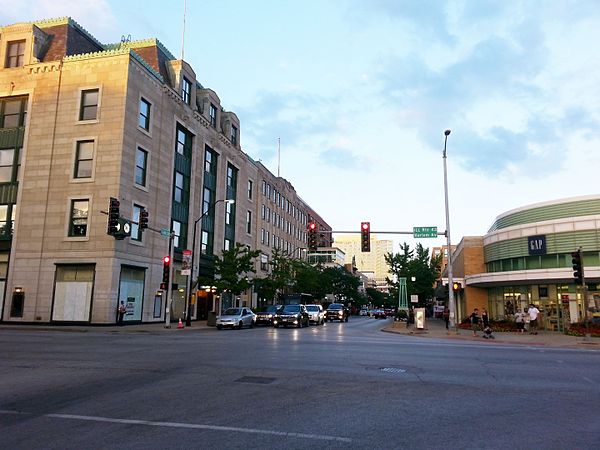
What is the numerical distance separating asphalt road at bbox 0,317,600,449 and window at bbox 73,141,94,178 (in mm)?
23081

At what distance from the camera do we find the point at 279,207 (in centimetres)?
7506

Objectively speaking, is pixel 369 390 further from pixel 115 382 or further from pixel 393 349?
pixel 393 349

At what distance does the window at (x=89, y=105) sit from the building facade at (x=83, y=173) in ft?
0.24

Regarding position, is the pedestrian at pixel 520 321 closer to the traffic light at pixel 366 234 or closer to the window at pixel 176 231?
the traffic light at pixel 366 234

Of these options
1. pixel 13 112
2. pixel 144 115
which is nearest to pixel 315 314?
pixel 144 115

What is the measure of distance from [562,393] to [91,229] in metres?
31.4

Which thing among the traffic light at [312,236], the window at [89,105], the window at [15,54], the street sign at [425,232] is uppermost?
the window at [15,54]

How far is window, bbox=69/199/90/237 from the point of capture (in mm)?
34562

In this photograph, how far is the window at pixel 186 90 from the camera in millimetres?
44469

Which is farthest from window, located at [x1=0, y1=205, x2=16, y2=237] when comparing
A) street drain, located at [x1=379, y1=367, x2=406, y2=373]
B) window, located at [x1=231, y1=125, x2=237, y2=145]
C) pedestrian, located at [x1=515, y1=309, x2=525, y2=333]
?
pedestrian, located at [x1=515, y1=309, x2=525, y2=333]

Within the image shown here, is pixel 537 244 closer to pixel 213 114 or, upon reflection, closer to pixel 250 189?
pixel 213 114

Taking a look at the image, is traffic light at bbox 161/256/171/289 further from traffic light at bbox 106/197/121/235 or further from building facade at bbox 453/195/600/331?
building facade at bbox 453/195/600/331

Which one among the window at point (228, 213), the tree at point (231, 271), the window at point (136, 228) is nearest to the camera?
the window at point (136, 228)

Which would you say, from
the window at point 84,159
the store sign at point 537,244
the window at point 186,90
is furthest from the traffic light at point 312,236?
the window at point 186,90
